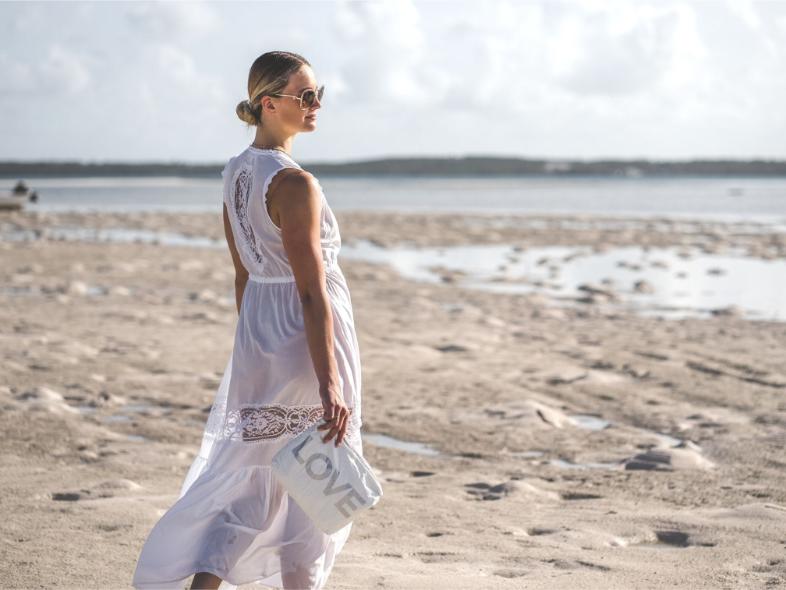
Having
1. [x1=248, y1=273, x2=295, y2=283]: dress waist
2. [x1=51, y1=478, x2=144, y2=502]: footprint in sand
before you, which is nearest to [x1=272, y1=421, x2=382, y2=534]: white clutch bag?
[x1=248, y1=273, x2=295, y2=283]: dress waist

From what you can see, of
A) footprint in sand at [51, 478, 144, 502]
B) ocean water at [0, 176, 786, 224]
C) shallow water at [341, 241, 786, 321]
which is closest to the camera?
footprint in sand at [51, 478, 144, 502]

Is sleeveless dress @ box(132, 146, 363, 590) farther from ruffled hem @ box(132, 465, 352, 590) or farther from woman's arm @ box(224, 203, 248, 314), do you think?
woman's arm @ box(224, 203, 248, 314)

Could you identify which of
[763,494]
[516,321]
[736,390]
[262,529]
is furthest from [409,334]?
[262,529]

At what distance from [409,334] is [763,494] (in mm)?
5585

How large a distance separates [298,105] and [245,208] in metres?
0.37

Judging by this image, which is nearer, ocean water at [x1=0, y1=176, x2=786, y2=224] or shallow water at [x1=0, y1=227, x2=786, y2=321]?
shallow water at [x1=0, y1=227, x2=786, y2=321]

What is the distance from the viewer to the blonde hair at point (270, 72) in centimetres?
331

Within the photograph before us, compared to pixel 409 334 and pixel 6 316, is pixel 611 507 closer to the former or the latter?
pixel 409 334

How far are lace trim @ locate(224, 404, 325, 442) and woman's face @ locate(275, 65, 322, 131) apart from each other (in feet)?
2.94

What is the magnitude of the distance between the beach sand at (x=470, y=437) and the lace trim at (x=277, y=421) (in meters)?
0.98

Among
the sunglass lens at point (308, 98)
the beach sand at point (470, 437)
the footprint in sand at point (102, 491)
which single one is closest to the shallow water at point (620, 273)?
the beach sand at point (470, 437)

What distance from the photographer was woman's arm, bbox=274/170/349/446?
3.19 metres

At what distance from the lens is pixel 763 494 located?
5484mm

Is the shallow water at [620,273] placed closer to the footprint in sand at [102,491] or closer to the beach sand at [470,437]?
the beach sand at [470,437]
